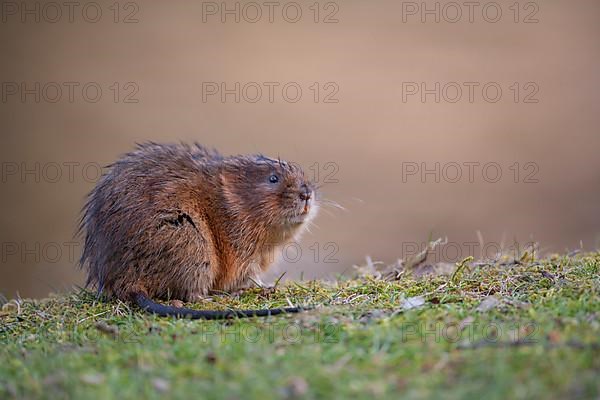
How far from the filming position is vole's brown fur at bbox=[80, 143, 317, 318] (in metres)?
6.48

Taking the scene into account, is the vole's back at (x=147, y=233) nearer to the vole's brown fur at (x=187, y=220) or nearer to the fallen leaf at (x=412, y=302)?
the vole's brown fur at (x=187, y=220)

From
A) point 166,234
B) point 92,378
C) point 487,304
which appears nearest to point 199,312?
point 166,234

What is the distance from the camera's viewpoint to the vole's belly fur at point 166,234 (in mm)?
6473

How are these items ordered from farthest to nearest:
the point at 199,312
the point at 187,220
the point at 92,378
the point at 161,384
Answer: the point at 187,220 → the point at 199,312 → the point at 92,378 → the point at 161,384

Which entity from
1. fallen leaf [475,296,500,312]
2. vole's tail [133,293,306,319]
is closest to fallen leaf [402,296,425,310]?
fallen leaf [475,296,500,312]

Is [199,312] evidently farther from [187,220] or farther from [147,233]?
[187,220]

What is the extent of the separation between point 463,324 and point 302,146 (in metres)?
13.8

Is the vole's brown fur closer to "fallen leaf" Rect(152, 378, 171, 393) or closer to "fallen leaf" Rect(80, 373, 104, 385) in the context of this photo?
"fallen leaf" Rect(80, 373, 104, 385)

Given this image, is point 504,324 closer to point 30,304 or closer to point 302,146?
point 30,304

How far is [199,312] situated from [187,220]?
4.61 ft

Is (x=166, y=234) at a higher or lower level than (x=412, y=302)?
higher

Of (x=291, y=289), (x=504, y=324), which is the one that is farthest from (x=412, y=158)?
(x=504, y=324)

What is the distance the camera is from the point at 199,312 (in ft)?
18.2

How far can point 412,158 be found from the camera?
18062mm
